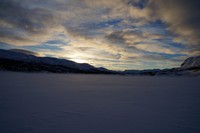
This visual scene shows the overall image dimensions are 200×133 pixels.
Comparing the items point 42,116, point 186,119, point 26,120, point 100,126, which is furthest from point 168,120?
point 26,120

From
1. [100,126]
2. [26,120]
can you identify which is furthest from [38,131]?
[100,126]

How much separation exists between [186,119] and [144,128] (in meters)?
2.10

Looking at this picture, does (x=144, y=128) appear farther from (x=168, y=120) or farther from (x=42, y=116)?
(x=42, y=116)

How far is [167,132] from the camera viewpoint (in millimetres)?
4195

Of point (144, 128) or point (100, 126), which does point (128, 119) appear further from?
point (100, 126)

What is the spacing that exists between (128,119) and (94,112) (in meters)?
1.57

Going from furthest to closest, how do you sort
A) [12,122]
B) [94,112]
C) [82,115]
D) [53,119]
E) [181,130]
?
[94,112] → [82,115] → [53,119] → [12,122] → [181,130]

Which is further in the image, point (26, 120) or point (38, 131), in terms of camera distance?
point (26, 120)

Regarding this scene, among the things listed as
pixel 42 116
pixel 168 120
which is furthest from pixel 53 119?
pixel 168 120

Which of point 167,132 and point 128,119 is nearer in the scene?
point 167,132

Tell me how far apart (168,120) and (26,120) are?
5097 mm

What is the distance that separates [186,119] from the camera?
537 centimetres

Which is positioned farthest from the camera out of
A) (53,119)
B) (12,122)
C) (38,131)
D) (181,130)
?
(53,119)

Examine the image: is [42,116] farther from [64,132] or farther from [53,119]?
[64,132]
